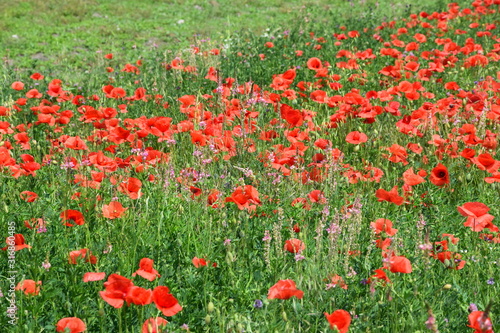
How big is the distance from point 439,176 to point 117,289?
6.68 ft

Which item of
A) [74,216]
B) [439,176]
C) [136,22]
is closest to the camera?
[74,216]

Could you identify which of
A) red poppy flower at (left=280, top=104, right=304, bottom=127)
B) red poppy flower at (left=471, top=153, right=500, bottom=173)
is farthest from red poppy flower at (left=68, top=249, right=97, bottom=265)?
red poppy flower at (left=471, top=153, right=500, bottom=173)

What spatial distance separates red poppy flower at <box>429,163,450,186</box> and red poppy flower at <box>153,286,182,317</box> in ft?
5.90

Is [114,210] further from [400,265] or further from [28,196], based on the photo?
[400,265]

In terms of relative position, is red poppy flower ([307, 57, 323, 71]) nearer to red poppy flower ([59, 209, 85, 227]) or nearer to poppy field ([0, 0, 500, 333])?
poppy field ([0, 0, 500, 333])

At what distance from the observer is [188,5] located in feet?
46.6

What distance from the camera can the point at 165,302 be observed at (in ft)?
6.53

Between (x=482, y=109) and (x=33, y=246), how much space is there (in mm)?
3234

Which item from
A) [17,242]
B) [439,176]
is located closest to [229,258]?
[17,242]

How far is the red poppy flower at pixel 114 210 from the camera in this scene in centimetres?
279

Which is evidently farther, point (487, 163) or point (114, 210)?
point (487, 163)

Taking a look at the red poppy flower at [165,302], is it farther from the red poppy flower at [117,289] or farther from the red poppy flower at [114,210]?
the red poppy flower at [114,210]

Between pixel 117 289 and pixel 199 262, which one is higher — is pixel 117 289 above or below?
above

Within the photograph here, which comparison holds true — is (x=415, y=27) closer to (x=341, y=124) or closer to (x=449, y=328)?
(x=341, y=124)
